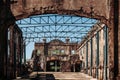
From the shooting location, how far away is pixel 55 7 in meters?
21.4

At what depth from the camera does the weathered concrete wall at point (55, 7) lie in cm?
2141

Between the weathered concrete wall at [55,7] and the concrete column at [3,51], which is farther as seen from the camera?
the weathered concrete wall at [55,7]

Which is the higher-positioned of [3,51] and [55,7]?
[55,7]

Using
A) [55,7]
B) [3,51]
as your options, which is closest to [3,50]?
[3,51]

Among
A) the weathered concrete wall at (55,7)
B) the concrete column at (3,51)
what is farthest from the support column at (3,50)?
the weathered concrete wall at (55,7)

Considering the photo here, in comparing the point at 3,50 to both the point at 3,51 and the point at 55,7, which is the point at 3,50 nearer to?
the point at 3,51

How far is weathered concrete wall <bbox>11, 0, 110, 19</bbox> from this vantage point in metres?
21.4

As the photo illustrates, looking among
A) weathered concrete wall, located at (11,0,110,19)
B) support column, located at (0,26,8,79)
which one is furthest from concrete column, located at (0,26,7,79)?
weathered concrete wall, located at (11,0,110,19)

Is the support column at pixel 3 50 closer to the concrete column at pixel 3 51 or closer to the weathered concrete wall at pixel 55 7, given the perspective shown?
the concrete column at pixel 3 51

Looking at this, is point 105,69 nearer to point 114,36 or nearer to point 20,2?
point 114,36

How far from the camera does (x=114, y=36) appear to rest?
20750 mm

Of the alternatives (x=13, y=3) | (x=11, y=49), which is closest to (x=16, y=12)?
(x=13, y=3)

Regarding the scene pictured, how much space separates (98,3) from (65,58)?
44.2m

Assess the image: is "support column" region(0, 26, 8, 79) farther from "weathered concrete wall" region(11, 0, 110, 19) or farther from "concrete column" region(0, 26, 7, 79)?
"weathered concrete wall" region(11, 0, 110, 19)
